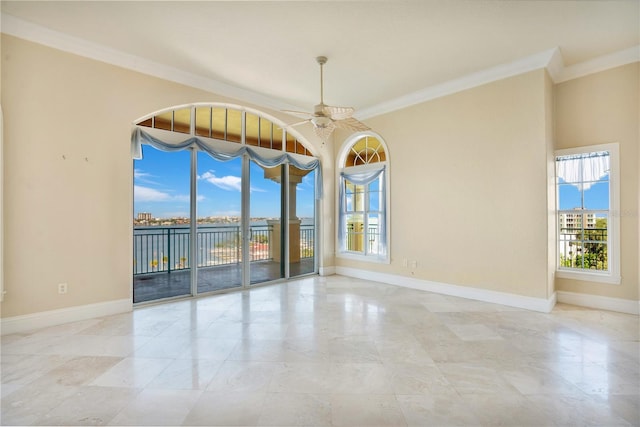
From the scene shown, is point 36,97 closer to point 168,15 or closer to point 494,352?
point 168,15

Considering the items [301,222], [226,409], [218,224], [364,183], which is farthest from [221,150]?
[226,409]

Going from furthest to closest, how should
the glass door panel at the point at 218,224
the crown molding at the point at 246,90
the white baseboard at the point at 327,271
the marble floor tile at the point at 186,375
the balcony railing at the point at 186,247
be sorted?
1. the white baseboard at the point at 327,271
2. the glass door panel at the point at 218,224
3. the balcony railing at the point at 186,247
4. the crown molding at the point at 246,90
5. the marble floor tile at the point at 186,375

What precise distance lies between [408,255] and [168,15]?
4.79 metres

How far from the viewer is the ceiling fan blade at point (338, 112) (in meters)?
3.73

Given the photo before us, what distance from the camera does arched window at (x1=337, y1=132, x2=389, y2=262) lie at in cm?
598

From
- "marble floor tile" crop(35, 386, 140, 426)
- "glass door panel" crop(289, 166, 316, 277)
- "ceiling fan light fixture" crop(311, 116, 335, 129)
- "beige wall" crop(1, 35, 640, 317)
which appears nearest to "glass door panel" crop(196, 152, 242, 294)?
"beige wall" crop(1, 35, 640, 317)

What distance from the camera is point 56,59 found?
11.9ft

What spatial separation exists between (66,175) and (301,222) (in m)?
3.78

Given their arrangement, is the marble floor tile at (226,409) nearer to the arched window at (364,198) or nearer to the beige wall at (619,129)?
the arched window at (364,198)

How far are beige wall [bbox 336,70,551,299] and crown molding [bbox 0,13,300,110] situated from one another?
9.06 ft

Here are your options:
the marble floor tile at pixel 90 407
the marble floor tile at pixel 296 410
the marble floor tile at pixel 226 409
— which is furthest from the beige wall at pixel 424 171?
the marble floor tile at pixel 296 410

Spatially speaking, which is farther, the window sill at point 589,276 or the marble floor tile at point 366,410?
the window sill at point 589,276

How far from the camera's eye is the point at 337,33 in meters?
3.54

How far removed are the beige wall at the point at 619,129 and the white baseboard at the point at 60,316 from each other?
621 centimetres
